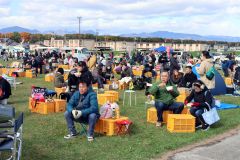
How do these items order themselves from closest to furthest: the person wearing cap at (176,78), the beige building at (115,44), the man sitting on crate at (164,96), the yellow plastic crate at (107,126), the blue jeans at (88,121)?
the blue jeans at (88,121) → the yellow plastic crate at (107,126) → the man sitting on crate at (164,96) → the person wearing cap at (176,78) → the beige building at (115,44)

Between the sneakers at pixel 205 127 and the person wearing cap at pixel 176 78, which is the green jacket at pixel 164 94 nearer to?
the sneakers at pixel 205 127

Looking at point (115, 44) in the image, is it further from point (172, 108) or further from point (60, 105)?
point (172, 108)

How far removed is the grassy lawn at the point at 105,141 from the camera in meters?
6.61

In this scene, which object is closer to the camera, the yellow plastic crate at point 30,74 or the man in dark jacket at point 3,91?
the man in dark jacket at point 3,91

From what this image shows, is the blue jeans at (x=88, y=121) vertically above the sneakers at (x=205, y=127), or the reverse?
the blue jeans at (x=88, y=121)

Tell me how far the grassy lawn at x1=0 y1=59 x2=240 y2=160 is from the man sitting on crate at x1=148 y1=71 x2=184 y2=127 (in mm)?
431

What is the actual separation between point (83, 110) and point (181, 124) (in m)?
2.18

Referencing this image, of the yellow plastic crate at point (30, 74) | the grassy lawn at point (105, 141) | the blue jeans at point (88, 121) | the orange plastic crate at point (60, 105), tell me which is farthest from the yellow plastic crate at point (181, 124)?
the yellow plastic crate at point (30, 74)

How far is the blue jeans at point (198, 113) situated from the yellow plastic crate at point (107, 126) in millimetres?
1805

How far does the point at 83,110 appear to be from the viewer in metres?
7.59

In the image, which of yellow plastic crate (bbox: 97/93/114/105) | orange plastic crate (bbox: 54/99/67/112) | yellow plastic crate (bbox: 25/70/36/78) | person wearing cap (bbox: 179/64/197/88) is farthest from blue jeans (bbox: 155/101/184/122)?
yellow plastic crate (bbox: 25/70/36/78)

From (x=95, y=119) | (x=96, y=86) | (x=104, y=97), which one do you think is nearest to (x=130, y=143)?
(x=95, y=119)

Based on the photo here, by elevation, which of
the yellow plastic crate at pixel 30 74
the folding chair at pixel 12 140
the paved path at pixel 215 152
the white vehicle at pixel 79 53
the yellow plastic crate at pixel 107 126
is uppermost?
the folding chair at pixel 12 140

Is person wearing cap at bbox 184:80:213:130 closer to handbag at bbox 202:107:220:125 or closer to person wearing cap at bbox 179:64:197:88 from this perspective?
handbag at bbox 202:107:220:125
